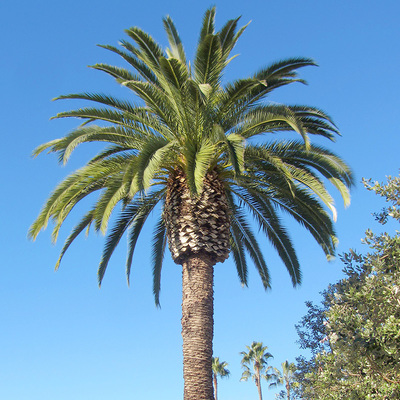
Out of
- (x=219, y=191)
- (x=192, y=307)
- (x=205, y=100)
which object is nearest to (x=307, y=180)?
(x=219, y=191)

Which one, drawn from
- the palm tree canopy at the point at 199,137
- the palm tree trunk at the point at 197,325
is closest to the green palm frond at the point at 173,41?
the palm tree canopy at the point at 199,137

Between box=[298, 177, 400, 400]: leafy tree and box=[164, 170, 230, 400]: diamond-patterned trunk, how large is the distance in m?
3.15

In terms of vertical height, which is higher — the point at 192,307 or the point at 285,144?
the point at 285,144

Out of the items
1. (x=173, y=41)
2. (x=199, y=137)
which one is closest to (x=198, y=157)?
(x=199, y=137)

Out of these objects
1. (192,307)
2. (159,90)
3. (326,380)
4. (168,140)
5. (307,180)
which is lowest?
(326,380)

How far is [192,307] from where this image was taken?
36.6ft

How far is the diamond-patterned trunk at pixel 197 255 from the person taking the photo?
35.2 feet

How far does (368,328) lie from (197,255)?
5.09m

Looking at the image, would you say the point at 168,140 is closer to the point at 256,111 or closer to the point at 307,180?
the point at 256,111

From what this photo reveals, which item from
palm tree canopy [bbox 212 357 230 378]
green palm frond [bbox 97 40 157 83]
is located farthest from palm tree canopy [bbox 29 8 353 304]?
palm tree canopy [bbox 212 357 230 378]

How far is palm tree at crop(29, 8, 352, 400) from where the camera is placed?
10914mm

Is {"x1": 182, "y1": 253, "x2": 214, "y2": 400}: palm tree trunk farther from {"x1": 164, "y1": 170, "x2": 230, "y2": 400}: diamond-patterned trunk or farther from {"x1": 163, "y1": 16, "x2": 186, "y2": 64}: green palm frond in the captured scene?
{"x1": 163, "y1": 16, "x2": 186, "y2": 64}: green palm frond

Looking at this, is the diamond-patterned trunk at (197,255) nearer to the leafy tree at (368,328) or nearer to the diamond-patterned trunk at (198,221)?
the diamond-patterned trunk at (198,221)

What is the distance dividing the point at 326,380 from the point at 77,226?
7.58m
